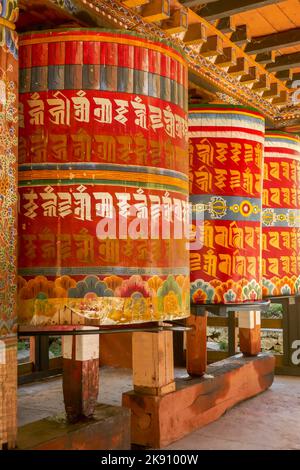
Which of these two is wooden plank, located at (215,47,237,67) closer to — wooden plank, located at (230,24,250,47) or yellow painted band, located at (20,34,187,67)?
wooden plank, located at (230,24,250,47)

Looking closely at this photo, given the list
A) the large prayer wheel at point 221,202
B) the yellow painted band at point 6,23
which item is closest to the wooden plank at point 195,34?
the large prayer wheel at point 221,202

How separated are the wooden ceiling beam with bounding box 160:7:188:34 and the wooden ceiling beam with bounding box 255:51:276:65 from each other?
4.46 ft

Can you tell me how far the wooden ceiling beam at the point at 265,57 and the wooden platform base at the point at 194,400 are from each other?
2.97 m

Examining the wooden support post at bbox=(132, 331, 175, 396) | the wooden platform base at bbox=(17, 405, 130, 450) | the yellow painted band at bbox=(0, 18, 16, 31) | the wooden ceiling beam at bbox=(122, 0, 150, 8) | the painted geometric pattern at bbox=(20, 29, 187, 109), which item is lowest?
the wooden platform base at bbox=(17, 405, 130, 450)

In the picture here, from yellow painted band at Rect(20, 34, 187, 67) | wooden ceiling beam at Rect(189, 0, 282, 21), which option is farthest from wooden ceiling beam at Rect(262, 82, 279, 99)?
yellow painted band at Rect(20, 34, 187, 67)

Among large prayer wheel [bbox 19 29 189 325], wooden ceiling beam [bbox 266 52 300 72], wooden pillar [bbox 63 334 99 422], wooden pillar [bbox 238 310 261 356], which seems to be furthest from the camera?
wooden pillar [bbox 238 310 261 356]

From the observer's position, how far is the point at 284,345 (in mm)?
7566

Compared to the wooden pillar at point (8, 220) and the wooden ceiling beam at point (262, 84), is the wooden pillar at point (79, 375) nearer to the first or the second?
the wooden pillar at point (8, 220)

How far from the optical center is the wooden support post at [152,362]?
4250 millimetres

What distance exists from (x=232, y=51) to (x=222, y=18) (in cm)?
55

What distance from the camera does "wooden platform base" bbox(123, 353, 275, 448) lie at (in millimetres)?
4242

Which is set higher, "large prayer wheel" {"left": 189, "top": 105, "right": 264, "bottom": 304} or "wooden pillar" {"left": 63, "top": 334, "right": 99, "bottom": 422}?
"large prayer wheel" {"left": 189, "top": 105, "right": 264, "bottom": 304}

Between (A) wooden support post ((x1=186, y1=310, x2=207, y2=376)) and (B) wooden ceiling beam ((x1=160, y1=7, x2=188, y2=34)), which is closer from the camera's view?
(B) wooden ceiling beam ((x1=160, y1=7, x2=188, y2=34))
